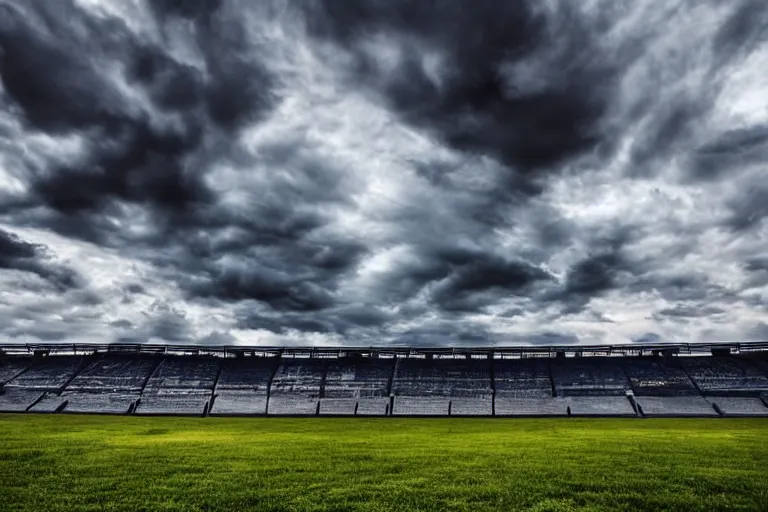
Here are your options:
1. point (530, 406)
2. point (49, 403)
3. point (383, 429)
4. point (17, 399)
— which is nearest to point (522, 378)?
point (530, 406)

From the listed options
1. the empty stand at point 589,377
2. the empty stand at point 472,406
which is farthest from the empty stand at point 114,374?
the empty stand at point 589,377

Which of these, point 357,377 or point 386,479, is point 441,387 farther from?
point 386,479

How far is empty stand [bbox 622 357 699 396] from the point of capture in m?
72.5

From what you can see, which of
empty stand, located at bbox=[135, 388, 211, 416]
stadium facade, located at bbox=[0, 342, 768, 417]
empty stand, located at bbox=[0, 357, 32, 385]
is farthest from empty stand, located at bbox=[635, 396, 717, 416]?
empty stand, located at bbox=[0, 357, 32, 385]

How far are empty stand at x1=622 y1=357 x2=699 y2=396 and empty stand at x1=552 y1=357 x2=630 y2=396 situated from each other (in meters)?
1.57

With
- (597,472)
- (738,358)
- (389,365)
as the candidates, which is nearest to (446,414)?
(389,365)

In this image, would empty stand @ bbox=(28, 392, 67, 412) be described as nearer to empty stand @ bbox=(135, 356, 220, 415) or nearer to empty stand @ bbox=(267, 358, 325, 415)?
empty stand @ bbox=(135, 356, 220, 415)

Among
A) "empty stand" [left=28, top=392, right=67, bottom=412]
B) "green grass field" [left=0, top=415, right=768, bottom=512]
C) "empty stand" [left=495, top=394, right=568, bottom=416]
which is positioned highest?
"empty stand" [left=495, top=394, right=568, bottom=416]

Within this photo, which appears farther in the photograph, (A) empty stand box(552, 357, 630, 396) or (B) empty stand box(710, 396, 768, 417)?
(A) empty stand box(552, 357, 630, 396)

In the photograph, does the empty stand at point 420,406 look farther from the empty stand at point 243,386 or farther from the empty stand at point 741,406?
the empty stand at point 741,406

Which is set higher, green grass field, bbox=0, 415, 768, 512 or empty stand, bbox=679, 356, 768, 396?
empty stand, bbox=679, 356, 768, 396

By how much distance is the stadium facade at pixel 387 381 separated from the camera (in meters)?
70.8

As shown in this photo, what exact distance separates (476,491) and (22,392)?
88903 millimetres

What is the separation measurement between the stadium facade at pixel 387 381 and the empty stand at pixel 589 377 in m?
0.17
